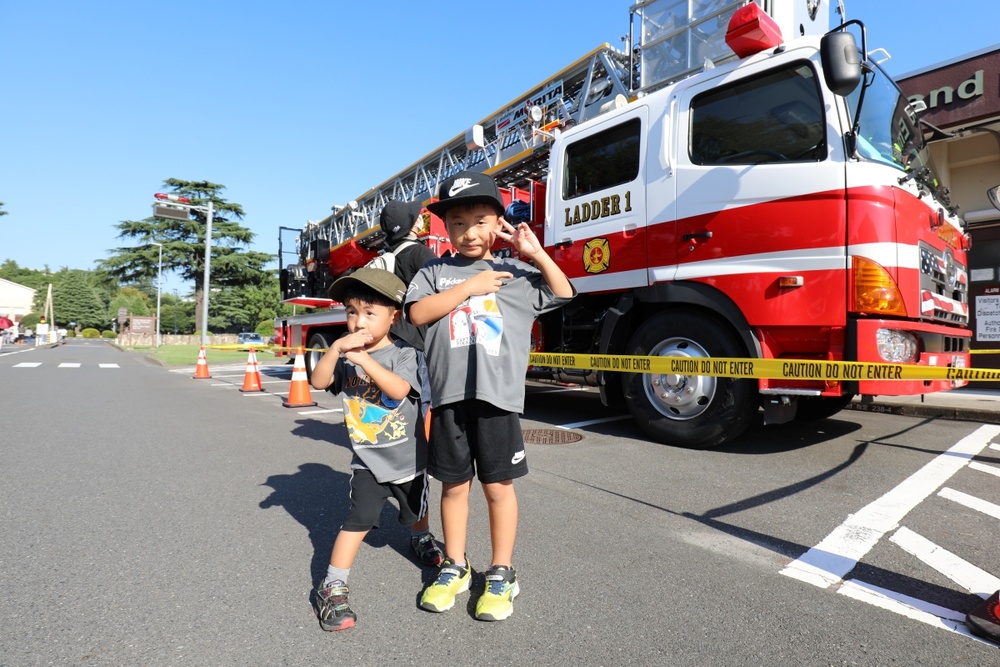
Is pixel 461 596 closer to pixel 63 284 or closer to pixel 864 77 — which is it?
pixel 864 77

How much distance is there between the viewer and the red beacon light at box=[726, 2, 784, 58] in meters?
3.94

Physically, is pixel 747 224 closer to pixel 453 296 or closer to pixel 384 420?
pixel 453 296

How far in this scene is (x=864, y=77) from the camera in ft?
12.0

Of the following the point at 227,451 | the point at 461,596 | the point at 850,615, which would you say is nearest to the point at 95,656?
the point at 461,596

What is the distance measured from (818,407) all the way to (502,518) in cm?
429

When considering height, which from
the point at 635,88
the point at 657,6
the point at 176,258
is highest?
the point at 176,258

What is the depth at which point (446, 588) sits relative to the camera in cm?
192

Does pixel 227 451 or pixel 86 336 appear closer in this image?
pixel 227 451

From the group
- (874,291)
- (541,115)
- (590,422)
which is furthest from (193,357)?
(874,291)

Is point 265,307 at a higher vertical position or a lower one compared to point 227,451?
higher

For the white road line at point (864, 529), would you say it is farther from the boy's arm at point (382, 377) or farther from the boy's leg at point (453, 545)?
the boy's arm at point (382, 377)

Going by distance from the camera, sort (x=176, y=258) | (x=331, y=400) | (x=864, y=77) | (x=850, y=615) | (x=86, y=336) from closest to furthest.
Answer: (x=850, y=615) < (x=864, y=77) < (x=331, y=400) < (x=176, y=258) < (x=86, y=336)

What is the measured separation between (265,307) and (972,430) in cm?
6557

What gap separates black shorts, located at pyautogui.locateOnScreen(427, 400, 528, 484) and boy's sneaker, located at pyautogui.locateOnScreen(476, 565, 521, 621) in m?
0.32
